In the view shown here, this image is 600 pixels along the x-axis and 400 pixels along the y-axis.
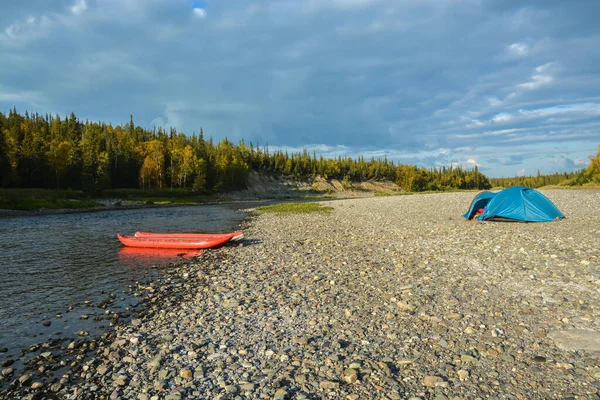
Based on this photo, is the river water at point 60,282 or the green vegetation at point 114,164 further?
the green vegetation at point 114,164

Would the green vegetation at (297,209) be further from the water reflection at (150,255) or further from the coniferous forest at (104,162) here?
the coniferous forest at (104,162)

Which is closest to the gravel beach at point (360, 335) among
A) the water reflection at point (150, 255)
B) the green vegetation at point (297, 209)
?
the water reflection at point (150, 255)

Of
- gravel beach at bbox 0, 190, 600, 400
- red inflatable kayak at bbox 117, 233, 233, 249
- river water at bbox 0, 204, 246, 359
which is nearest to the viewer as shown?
gravel beach at bbox 0, 190, 600, 400

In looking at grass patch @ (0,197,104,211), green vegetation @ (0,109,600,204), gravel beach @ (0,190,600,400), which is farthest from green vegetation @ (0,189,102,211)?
gravel beach @ (0,190,600,400)

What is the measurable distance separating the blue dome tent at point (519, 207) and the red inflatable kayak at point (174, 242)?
21.6 meters

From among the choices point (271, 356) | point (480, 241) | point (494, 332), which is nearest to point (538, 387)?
point (494, 332)

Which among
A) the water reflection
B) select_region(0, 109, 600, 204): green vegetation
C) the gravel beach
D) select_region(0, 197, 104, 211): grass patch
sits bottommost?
the water reflection

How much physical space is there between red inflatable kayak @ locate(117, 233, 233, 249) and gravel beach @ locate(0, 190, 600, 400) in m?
5.78

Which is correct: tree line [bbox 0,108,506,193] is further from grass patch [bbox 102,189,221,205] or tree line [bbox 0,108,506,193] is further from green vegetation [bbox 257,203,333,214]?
green vegetation [bbox 257,203,333,214]

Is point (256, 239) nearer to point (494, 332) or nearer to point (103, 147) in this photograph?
point (494, 332)

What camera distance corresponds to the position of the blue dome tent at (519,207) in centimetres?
2714

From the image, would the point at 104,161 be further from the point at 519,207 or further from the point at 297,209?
the point at 519,207

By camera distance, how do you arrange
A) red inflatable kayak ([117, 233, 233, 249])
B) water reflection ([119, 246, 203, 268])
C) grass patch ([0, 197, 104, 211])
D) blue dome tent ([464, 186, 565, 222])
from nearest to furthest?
1. water reflection ([119, 246, 203, 268])
2. red inflatable kayak ([117, 233, 233, 249])
3. blue dome tent ([464, 186, 565, 222])
4. grass patch ([0, 197, 104, 211])

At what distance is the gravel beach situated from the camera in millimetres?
5891
